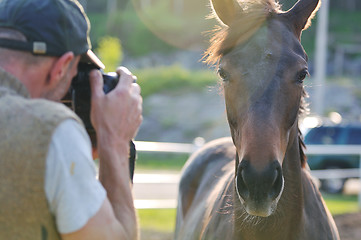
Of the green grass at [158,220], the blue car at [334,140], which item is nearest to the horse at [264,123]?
the green grass at [158,220]

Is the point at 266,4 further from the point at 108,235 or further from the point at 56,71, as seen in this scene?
the point at 108,235

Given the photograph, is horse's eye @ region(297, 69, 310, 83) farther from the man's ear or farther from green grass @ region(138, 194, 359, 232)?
green grass @ region(138, 194, 359, 232)

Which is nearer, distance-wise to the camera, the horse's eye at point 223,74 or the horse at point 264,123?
the horse at point 264,123

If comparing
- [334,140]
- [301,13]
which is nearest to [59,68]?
[301,13]

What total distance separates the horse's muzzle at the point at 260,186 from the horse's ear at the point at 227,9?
1.20 m

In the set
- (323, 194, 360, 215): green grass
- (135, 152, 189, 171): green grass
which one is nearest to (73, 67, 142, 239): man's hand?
(323, 194, 360, 215): green grass

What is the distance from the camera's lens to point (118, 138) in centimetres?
186

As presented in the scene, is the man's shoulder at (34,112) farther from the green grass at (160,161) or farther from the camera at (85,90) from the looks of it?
the green grass at (160,161)

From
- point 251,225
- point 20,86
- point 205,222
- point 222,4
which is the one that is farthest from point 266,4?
point 20,86

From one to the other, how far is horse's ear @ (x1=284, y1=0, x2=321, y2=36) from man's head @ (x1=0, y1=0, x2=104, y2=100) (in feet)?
5.81

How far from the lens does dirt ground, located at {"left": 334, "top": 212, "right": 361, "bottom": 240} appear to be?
7.18 metres

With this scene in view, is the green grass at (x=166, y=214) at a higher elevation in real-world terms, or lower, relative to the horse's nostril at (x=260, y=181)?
lower

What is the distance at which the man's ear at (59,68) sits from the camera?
5.70ft

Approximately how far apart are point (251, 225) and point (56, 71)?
1715 mm
